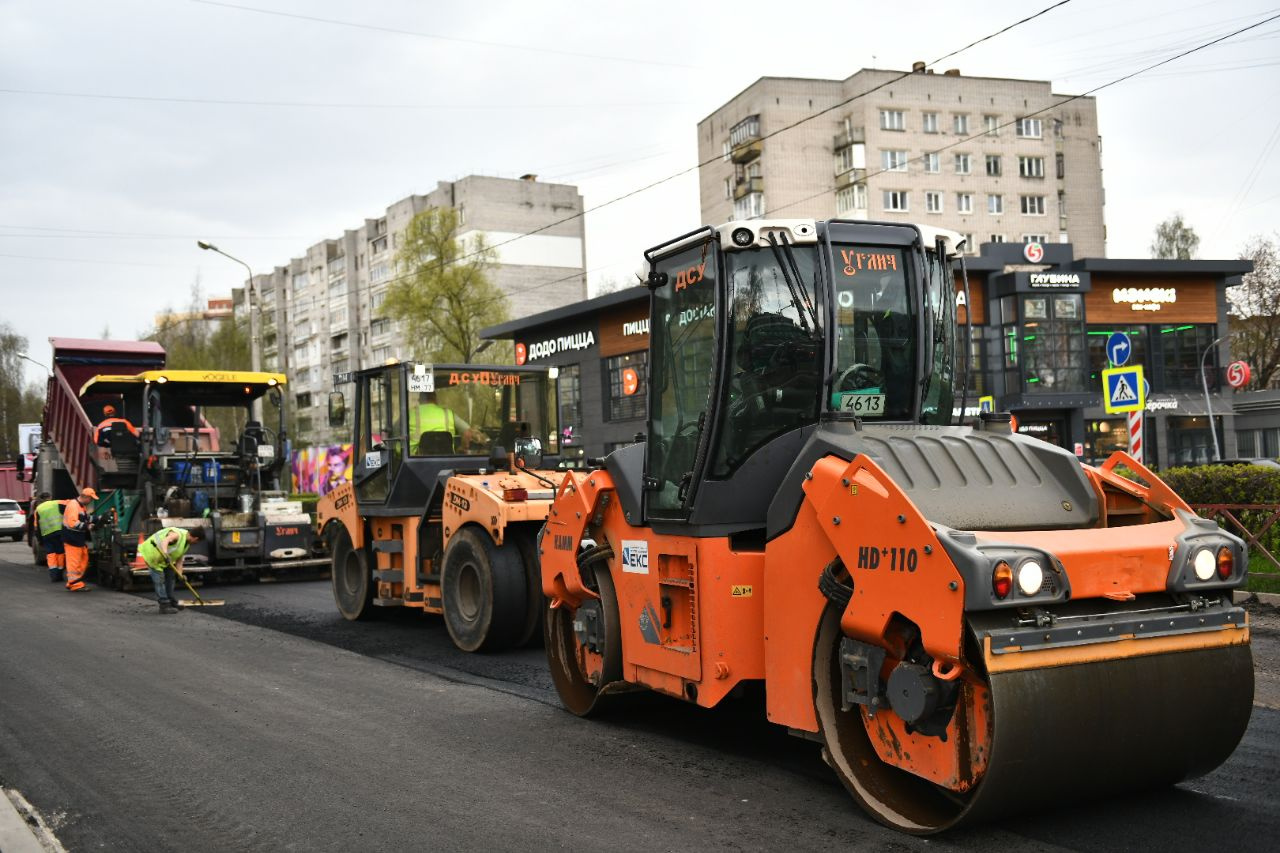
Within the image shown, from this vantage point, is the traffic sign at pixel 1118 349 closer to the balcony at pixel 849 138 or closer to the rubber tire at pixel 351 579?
the rubber tire at pixel 351 579

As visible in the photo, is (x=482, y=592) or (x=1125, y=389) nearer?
(x=482, y=592)

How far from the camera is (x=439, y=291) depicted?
42.7 meters

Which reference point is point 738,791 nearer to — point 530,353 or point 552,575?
point 552,575

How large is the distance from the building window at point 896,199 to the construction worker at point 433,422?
159ft

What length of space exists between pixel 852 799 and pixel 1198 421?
3827cm

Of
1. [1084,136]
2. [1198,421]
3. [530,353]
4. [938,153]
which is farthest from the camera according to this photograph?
[1084,136]

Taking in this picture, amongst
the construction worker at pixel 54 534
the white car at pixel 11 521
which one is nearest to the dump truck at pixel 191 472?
the construction worker at pixel 54 534

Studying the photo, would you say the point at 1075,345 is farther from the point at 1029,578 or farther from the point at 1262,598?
the point at 1029,578

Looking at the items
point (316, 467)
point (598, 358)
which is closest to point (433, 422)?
point (598, 358)

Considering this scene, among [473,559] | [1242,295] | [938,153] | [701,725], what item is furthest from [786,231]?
[938,153]

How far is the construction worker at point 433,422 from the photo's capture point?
37.9 ft

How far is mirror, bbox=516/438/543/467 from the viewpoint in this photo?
11.1 meters

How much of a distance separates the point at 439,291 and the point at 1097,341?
2262cm

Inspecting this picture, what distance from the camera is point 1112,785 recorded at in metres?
4.74
